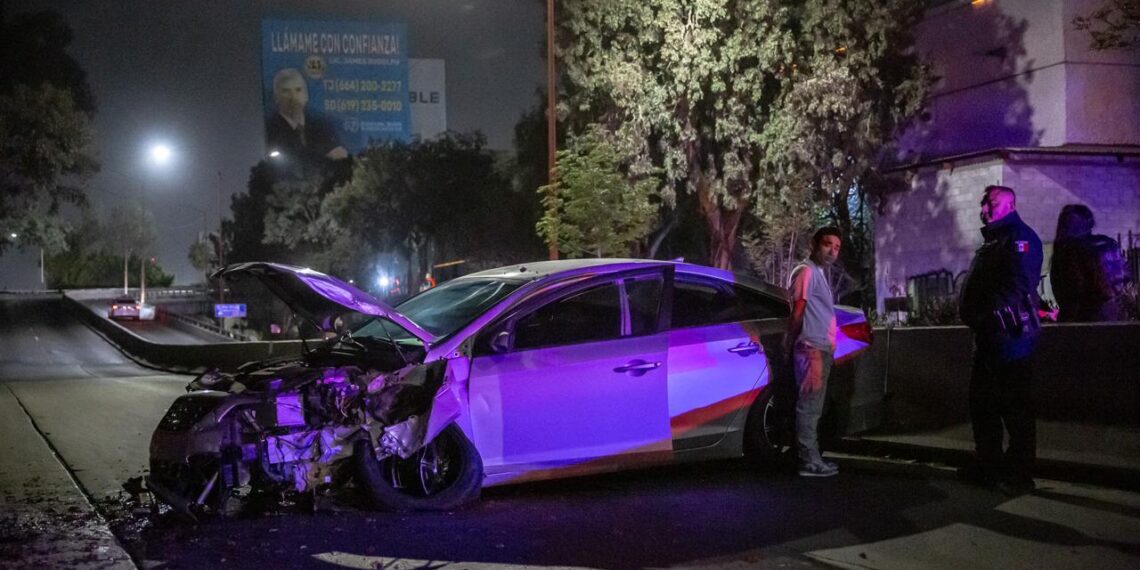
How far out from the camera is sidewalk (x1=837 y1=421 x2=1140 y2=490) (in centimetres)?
711

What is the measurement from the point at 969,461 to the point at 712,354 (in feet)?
7.12

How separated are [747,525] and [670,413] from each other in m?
1.13

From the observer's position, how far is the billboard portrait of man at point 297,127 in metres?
64.6

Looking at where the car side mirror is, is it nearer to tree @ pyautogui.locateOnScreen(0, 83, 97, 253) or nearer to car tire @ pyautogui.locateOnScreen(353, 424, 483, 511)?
car tire @ pyautogui.locateOnScreen(353, 424, 483, 511)

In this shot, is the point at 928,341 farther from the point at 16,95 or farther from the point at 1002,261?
the point at 16,95

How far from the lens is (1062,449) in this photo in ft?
25.2

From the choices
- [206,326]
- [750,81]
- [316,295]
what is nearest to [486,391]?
[316,295]

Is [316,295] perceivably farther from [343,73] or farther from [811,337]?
[343,73]

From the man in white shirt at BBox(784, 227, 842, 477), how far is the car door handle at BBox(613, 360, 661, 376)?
3.53 ft

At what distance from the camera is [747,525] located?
20.2ft

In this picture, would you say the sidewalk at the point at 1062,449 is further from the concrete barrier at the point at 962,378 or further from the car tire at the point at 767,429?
the car tire at the point at 767,429

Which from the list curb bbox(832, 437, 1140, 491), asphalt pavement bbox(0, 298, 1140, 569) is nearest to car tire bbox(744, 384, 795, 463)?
asphalt pavement bbox(0, 298, 1140, 569)

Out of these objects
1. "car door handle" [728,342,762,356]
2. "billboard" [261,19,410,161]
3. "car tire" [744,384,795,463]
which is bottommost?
"car tire" [744,384,795,463]

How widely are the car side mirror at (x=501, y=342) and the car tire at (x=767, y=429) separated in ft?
6.27
